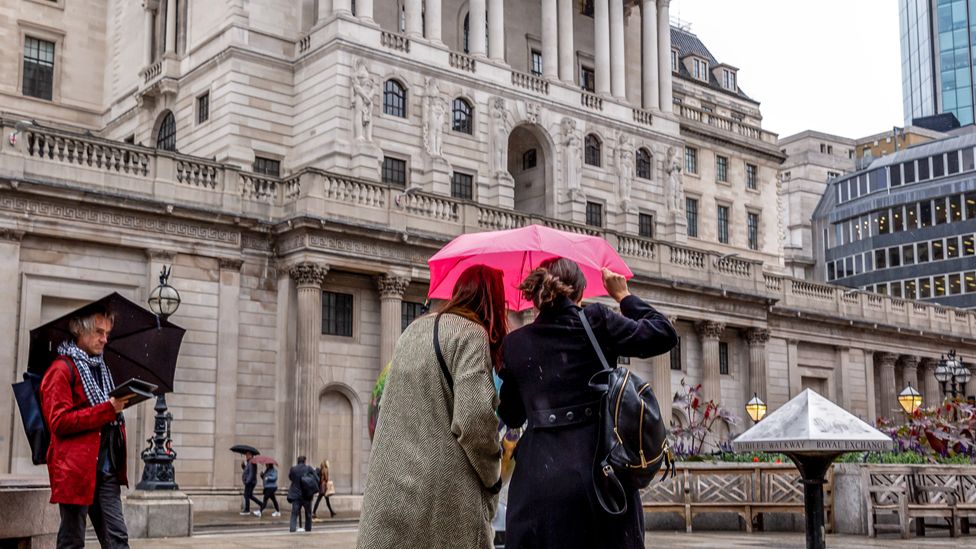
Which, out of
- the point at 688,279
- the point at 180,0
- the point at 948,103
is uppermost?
the point at 948,103

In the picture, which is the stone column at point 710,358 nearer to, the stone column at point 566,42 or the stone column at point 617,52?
the stone column at point 617,52

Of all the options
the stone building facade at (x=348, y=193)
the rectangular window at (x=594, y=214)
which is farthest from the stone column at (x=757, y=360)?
the rectangular window at (x=594, y=214)

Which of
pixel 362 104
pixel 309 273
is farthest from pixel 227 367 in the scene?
pixel 362 104

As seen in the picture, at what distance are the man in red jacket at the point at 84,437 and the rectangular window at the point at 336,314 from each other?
1021 inches

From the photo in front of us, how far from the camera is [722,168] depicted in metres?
59.7

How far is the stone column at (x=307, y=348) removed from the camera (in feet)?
110

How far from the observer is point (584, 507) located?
667 cm

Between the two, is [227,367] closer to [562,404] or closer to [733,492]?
[733,492]

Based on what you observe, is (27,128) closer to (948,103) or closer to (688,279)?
(688,279)

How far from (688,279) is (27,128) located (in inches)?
971

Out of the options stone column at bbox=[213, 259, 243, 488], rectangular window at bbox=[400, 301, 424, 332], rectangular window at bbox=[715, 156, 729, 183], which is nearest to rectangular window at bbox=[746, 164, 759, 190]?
rectangular window at bbox=[715, 156, 729, 183]

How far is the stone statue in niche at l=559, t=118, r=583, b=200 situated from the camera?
4688 cm

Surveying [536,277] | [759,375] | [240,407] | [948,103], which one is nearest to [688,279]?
[759,375]

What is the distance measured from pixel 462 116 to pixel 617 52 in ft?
32.2
